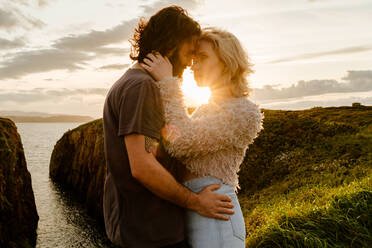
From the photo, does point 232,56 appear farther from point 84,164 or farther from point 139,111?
point 84,164

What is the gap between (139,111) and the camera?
2215 mm

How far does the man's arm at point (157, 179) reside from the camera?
2.25m

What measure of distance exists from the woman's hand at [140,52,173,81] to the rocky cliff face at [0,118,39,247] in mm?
16492

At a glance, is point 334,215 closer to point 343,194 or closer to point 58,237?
point 343,194

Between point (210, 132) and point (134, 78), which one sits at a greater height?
point (134, 78)

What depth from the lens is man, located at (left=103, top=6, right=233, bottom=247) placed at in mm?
2262

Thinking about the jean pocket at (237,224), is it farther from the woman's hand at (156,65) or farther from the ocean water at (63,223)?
the ocean water at (63,223)

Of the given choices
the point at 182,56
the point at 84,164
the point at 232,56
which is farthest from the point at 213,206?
the point at 84,164

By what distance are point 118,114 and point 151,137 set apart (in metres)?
0.35

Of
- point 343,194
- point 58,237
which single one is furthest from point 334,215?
point 58,237

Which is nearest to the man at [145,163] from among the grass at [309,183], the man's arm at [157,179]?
the man's arm at [157,179]

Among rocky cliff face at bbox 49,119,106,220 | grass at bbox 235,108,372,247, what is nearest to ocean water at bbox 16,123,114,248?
rocky cliff face at bbox 49,119,106,220

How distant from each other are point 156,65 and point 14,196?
58.2 feet

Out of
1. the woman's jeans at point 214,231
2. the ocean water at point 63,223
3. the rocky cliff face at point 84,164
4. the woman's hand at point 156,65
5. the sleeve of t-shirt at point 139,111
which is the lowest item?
the ocean water at point 63,223
